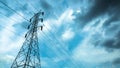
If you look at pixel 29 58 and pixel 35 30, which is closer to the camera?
pixel 29 58

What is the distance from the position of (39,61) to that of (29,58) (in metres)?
2.72

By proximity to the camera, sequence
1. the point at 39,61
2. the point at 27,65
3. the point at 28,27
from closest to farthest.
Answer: the point at 27,65 < the point at 39,61 < the point at 28,27

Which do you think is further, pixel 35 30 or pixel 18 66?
pixel 35 30

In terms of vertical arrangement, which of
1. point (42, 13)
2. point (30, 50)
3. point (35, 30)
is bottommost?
point (30, 50)

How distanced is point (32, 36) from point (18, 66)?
6.21 meters

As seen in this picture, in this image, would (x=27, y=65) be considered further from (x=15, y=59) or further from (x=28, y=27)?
(x=28, y=27)

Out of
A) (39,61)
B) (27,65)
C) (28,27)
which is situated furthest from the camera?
(28,27)

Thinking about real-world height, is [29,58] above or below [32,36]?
below

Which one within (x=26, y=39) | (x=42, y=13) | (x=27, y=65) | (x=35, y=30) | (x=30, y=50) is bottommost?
(x=27, y=65)

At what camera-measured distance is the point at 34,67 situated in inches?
1350

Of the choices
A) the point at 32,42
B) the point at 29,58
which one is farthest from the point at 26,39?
the point at 29,58

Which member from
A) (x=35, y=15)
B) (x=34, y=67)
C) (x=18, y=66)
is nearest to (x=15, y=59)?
(x=18, y=66)

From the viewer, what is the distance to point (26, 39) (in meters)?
36.1

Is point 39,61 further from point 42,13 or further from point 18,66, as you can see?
point 42,13
